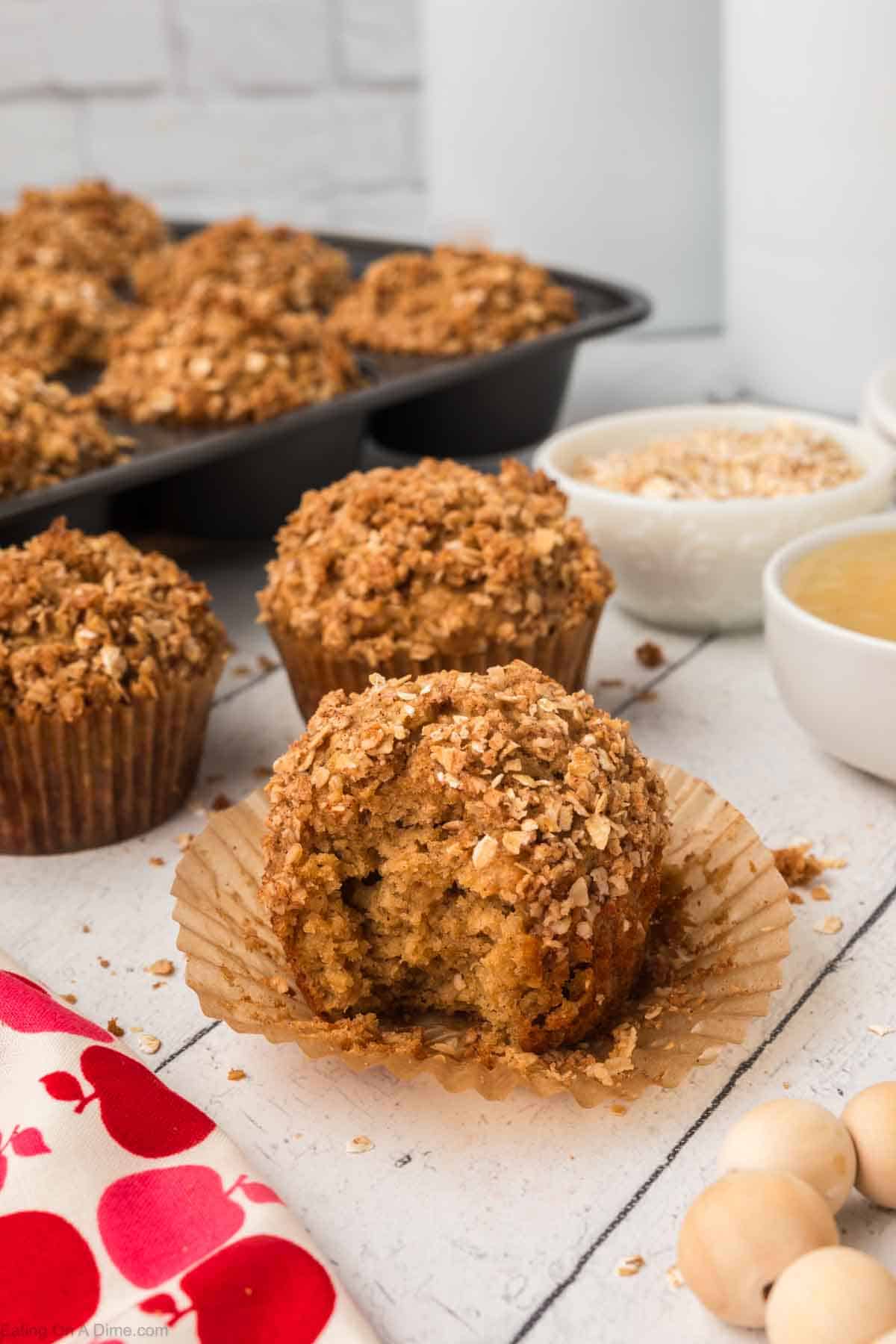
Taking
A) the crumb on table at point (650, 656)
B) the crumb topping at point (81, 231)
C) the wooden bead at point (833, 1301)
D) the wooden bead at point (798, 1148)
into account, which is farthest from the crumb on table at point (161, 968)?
the crumb topping at point (81, 231)

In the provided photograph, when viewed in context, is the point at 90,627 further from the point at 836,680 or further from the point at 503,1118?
the point at 836,680

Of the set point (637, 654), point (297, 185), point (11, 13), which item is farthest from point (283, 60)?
point (637, 654)

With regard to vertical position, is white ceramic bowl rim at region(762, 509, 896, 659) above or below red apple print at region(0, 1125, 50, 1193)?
above

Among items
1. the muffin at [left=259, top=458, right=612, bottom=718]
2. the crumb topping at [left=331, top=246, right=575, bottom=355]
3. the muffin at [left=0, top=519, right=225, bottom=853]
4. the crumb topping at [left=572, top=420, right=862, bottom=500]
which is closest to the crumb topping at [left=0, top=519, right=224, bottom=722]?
the muffin at [left=0, top=519, right=225, bottom=853]

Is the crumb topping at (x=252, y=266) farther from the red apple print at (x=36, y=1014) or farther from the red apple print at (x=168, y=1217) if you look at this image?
the red apple print at (x=168, y=1217)

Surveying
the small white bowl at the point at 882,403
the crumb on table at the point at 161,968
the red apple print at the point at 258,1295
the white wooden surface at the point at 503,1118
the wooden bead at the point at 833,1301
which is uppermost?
the small white bowl at the point at 882,403

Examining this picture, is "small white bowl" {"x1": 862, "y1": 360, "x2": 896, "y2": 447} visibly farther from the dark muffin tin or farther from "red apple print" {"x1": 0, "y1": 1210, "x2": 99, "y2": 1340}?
"red apple print" {"x1": 0, "y1": 1210, "x2": 99, "y2": 1340}

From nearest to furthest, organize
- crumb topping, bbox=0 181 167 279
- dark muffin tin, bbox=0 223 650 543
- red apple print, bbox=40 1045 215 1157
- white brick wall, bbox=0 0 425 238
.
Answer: red apple print, bbox=40 1045 215 1157
dark muffin tin, bbox=0 223 650 543
crumb topping, bbox=0 181 167 279
white brick wall, bbox=0 0 425 238
